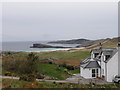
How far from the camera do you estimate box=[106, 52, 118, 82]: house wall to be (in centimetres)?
2541

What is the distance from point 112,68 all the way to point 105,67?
33.0 inches

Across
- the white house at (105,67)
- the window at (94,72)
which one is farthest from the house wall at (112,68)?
the window at (94,72)

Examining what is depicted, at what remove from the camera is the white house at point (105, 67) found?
1001 inches

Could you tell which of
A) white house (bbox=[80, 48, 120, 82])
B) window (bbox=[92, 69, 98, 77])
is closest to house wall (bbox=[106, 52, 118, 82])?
white house (bbox=[80, 48, 120, 82])

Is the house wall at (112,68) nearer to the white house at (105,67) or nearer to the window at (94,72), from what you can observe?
the white house at (105,67)

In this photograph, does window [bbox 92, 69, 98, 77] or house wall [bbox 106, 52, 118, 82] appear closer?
house wall [bbox 106, 52, 118, 82]

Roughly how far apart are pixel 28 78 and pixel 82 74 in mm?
9084

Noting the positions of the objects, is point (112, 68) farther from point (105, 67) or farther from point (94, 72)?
point (94, 72)

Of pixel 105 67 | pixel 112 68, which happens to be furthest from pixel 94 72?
pixel 112 68

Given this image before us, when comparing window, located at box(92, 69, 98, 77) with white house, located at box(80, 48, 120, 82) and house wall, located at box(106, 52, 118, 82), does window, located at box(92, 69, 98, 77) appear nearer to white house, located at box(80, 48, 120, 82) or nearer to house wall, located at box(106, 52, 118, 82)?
white house, located at box(80, 48, 120, 82)

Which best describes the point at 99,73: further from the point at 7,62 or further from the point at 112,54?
the point at 7,62

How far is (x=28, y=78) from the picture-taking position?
22.1 metres

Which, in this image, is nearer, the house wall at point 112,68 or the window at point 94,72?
the house wall at point 112,68

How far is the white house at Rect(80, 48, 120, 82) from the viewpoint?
83.5 ft
